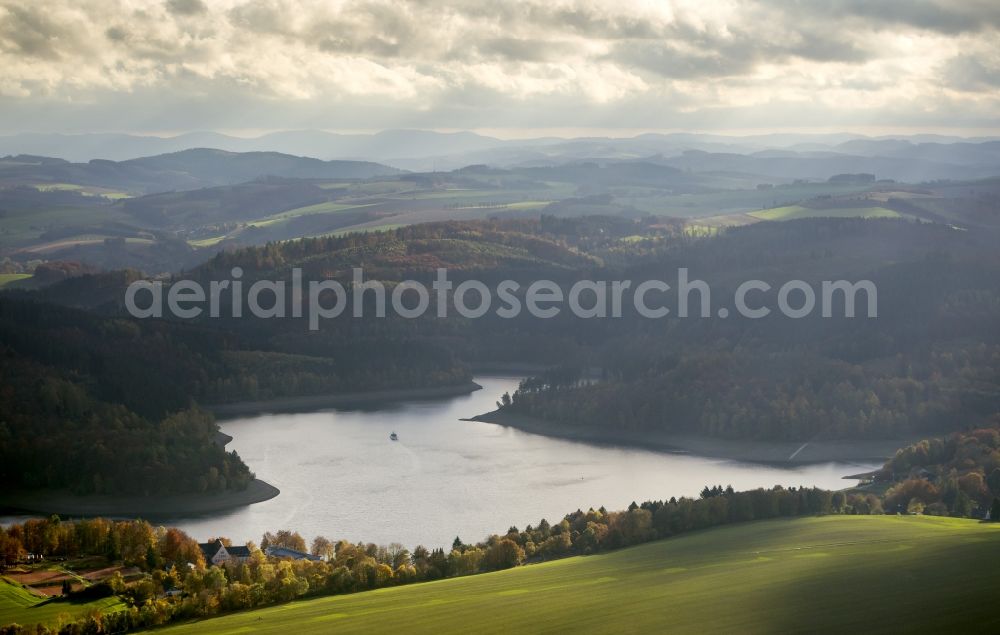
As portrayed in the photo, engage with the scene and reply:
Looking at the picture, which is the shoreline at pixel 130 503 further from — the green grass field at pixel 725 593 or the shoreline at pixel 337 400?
the shoreline at pixel 337 400

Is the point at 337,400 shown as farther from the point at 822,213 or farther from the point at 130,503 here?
the point at 822,213

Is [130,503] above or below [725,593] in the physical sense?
below

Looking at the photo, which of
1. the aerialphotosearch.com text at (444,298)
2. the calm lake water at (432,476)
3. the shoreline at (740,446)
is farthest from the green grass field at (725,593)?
the aerialphotosearch.com text at (444,298)

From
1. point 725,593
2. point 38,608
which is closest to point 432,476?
point 38,608

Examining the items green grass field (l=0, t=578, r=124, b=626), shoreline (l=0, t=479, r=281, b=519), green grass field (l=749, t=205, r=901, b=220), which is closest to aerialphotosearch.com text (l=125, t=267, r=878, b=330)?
green grass field (l=749, t=205, r=901, b=220)

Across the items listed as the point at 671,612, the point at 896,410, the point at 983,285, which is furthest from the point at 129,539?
the point at 983,285

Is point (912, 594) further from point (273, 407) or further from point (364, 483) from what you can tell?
point (273, 407)
